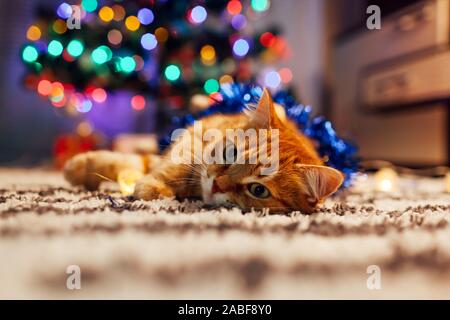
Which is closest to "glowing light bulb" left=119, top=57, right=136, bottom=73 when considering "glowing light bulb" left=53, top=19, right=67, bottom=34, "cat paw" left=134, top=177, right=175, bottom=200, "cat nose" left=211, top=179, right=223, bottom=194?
"glowing light bulb" left=53, top=19, right=67, bottom=34

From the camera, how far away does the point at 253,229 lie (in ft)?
2.14

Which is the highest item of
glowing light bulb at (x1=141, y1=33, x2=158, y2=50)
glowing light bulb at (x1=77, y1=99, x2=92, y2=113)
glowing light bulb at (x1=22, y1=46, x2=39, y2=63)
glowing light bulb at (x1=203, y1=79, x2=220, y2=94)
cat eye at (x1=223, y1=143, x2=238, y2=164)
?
glowing light bulb at (x1=141, y1=33, x2=158, y2=50)

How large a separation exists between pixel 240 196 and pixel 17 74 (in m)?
3.04

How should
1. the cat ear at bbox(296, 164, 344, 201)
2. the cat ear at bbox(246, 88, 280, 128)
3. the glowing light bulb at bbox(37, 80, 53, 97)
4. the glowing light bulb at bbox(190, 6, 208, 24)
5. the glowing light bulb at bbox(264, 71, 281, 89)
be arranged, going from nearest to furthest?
the cat ear at bbox(296, 164, 344, 201) → the cat ear at bbox(246, 88, 280, 128) → the glowing light bulb at bbox(190, 6, 208, 24) → the glowing light bulb at bbox(37, 80, 53, 97) → the glowing light bulb at bbox(264, 71, 281, 89)

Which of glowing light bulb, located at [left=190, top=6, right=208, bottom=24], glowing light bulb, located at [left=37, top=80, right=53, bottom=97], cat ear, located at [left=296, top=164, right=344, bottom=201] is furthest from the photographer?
glowing light bulb, located at [left=37, top=80, right=53, bottom=97]

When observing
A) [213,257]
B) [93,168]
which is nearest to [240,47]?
[93,168]

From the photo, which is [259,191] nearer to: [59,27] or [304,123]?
[304,123]

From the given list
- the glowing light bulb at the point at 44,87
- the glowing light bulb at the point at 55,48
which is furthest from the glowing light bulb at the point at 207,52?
the glowing light bulb at the point at 44,87

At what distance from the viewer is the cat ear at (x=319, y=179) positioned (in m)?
0.82

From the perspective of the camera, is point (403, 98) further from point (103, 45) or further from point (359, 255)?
point (359, 255)

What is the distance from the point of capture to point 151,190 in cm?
91

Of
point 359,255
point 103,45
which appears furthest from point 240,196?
point 103,45

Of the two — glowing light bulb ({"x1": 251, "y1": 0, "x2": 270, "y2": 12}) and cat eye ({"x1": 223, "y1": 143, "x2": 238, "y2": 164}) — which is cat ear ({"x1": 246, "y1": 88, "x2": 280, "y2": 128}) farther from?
glowing light bulb ({"x1": 251, "y1": 0, "x2": 270, "y2": 12})

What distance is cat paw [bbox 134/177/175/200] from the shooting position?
2.99 feet
